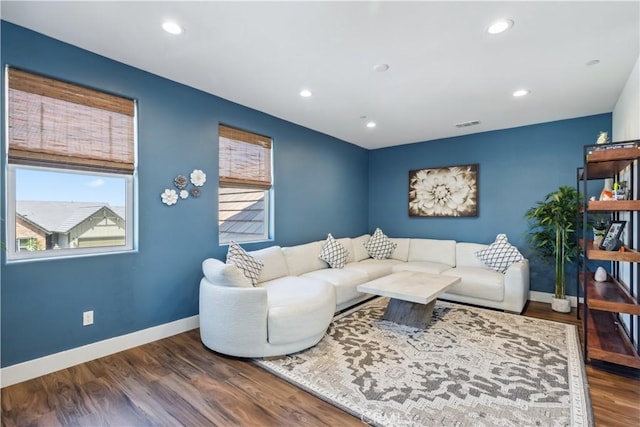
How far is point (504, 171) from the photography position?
464 cm

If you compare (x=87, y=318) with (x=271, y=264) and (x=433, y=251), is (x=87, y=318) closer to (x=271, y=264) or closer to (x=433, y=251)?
(x=271, y=264)

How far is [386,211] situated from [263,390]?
4.35 metres

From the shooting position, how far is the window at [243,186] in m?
3.63

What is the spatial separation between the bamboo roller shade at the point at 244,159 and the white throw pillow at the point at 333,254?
1197 mm

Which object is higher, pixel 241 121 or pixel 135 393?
pixel 241 121

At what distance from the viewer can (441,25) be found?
212cm

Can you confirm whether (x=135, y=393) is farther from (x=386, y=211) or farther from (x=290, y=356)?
(x=386, y=211)

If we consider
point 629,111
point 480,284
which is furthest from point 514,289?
point 629,111

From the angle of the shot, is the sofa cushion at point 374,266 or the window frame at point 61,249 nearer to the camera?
the window frame at point 61,249

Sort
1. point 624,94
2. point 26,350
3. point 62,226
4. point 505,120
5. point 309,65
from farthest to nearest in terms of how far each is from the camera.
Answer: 1. point 505,120
2. point 624,94
3. point 309,65
4. point 62,226
5. point 26,350

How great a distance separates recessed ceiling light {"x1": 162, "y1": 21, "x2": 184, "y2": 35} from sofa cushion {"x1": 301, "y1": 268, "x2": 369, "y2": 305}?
281 centimetres

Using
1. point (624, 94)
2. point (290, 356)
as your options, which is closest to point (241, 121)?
point (290, 356)

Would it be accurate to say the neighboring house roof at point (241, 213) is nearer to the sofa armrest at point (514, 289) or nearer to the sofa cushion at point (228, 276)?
the sofa cushion at point (228, 276)

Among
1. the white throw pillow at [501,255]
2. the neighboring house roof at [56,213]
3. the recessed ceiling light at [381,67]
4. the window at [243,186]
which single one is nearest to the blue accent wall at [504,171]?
the white throw pillow at [501,255]
